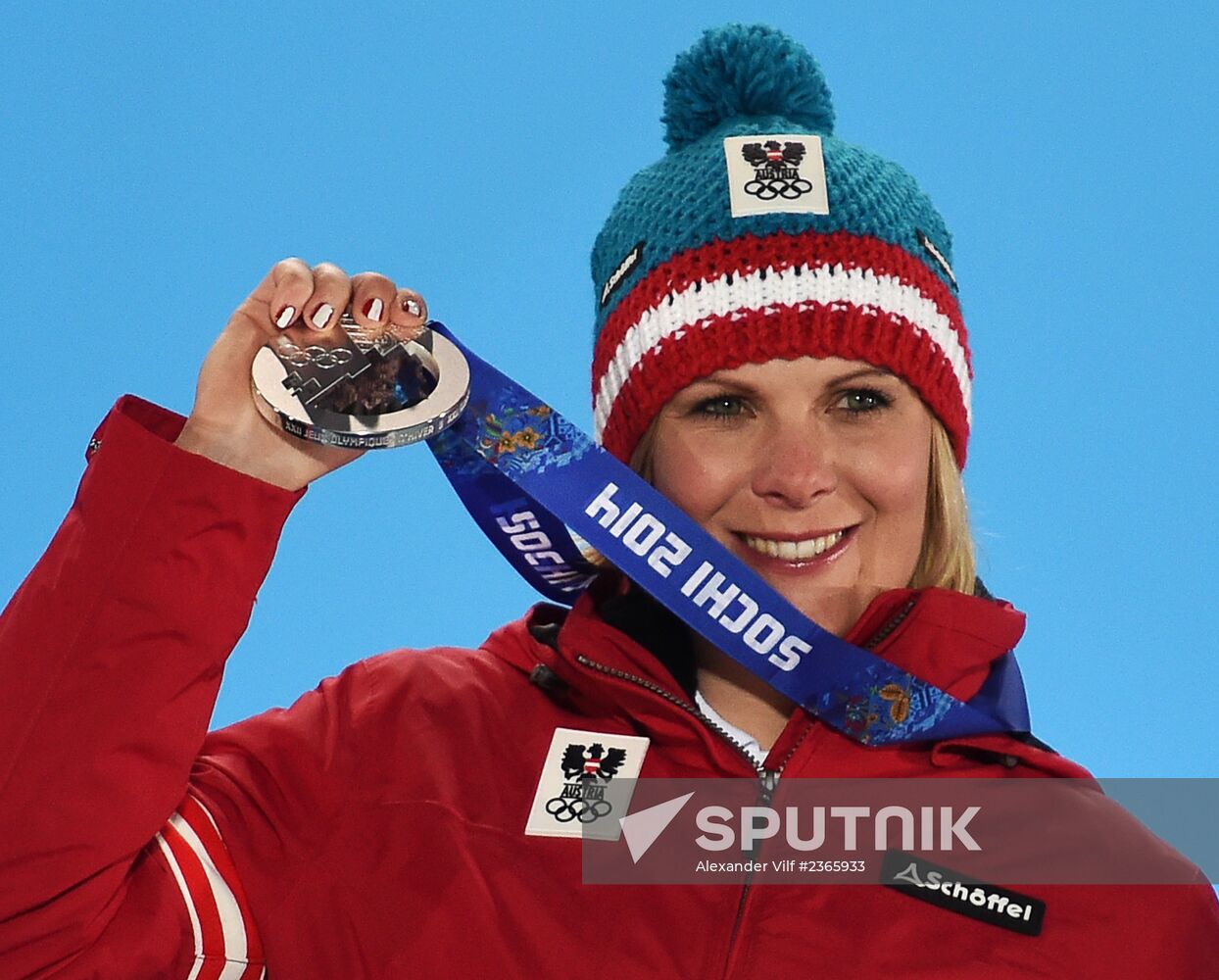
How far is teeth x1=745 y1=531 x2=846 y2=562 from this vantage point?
7.59 ft

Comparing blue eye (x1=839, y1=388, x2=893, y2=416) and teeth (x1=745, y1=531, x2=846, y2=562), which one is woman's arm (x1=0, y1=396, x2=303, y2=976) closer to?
teeth (x1=745, y1=531, x2=846, y2=562)

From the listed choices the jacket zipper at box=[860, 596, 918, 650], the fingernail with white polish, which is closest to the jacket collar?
the jacket zipper at box=[860, 596, 918, 650]

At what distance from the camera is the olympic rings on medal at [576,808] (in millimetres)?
2164

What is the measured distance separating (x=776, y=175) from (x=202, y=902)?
122cm

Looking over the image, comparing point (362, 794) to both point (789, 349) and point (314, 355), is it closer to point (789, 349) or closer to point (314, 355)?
point (314, 355)

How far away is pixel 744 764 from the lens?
2203mm

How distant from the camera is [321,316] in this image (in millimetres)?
1914

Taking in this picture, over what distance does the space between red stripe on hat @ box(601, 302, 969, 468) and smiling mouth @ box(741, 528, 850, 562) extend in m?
0.24

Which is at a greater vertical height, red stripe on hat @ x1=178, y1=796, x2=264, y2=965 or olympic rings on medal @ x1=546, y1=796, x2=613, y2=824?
olympic rings on medal @ x1=546, y1=796, x2=613, y2=824

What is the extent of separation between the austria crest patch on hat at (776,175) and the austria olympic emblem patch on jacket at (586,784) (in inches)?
28.9

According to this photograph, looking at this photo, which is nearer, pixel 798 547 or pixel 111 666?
pixel 111 666
